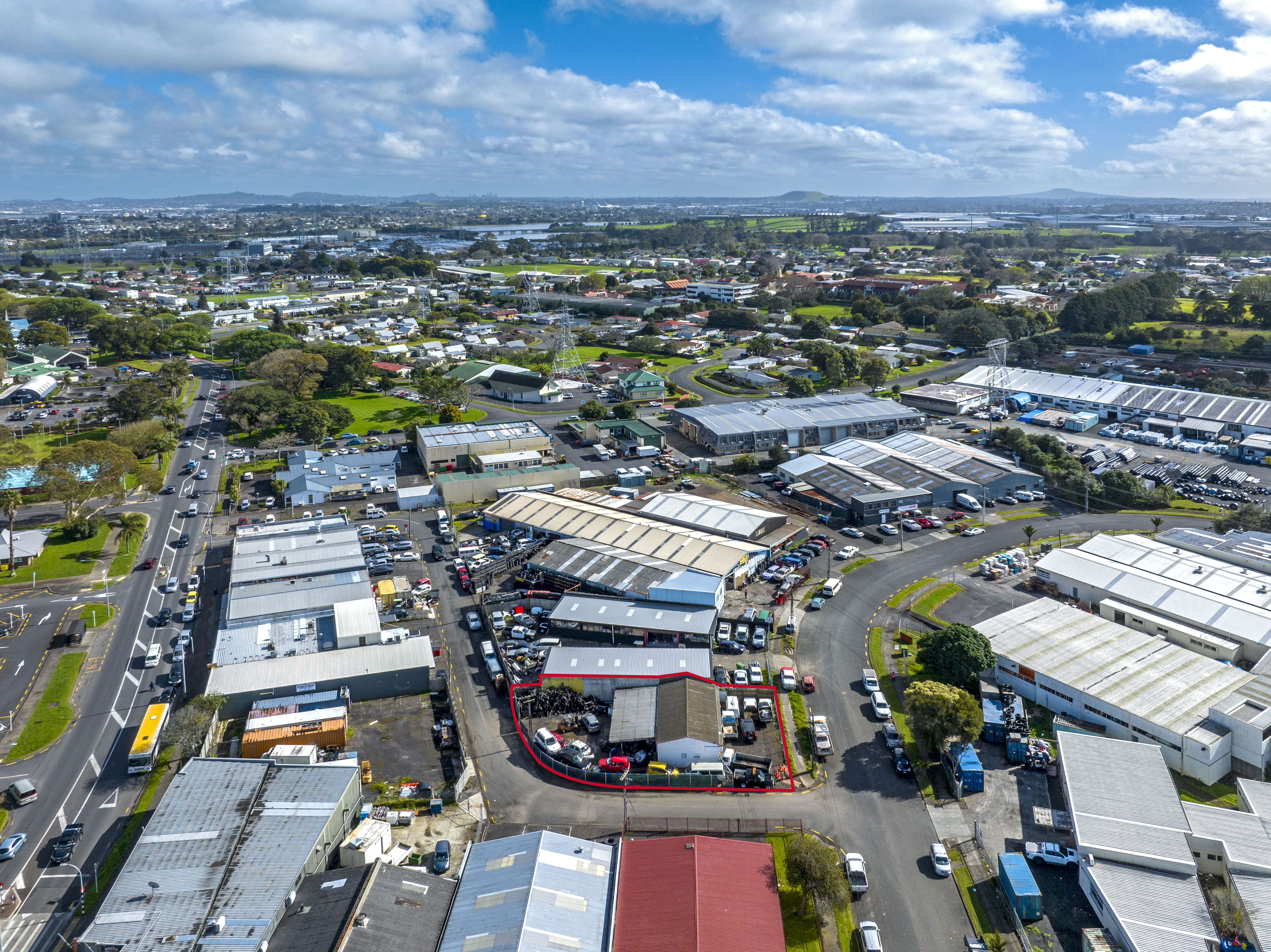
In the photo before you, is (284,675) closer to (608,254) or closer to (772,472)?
(772,472)

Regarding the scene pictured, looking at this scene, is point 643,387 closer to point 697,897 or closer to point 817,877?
point 817,877

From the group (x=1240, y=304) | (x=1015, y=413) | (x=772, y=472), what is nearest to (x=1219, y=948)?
(x=772, y=472)

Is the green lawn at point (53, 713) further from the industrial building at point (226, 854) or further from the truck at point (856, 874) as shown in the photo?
the truck at point (856, 874)

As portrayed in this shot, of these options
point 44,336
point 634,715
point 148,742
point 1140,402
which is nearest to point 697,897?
point 634,715

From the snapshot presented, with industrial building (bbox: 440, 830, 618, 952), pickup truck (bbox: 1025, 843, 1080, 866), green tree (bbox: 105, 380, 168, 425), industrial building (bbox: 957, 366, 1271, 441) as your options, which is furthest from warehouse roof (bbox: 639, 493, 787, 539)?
green tree (bbox: 105, 380, 168, 425)

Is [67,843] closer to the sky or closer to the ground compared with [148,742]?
closer to the ground

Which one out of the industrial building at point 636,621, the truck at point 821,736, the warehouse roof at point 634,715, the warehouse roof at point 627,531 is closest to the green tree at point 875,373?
the warehouse roof at point 627,531
